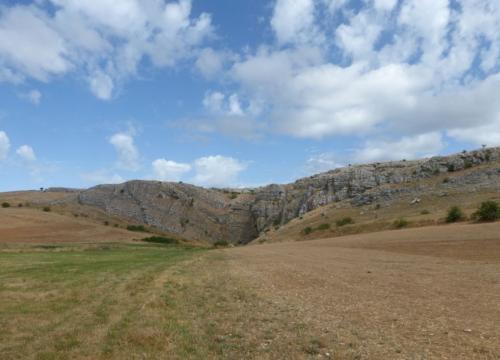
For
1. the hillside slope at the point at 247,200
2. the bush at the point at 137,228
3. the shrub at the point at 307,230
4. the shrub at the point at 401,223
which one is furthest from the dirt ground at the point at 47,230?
the shrub at the point at 401,223

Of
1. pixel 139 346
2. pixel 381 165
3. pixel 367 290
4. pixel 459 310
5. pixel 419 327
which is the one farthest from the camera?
pixel 381 165

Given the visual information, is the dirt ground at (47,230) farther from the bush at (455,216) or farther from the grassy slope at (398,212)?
the bush at (455,216)

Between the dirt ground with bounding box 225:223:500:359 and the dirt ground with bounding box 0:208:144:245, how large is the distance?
184 ft

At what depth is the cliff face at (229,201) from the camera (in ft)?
356

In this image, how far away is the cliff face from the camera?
10844 centimetres

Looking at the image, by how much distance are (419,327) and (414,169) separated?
90256 millimetres

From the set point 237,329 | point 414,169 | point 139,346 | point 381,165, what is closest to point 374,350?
point 237,329

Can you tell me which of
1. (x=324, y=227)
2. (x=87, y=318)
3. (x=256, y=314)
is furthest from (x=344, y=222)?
(x=87, y=318)

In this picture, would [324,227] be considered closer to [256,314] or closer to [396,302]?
[396,302]

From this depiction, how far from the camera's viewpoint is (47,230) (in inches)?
3103

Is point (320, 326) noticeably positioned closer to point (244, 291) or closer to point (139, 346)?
point (139, 346)

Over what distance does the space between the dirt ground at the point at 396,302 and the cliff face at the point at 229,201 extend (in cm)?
7495

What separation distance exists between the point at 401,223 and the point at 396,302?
46391 millimetres

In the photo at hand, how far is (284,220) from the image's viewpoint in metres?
120
